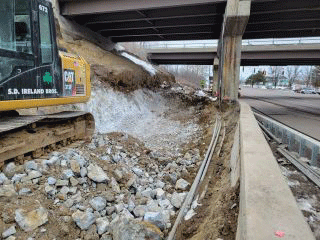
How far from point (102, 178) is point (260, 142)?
10.5 ft

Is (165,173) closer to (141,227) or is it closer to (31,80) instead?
(141,227)

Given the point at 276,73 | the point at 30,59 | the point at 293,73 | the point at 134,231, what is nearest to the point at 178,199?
the point at 134,231

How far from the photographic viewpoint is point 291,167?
235 inches

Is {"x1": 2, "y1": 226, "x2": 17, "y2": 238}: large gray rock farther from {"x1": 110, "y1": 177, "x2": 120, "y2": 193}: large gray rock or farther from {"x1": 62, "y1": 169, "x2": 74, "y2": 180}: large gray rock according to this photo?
{"x1": 110, "y1": 177, "x2": 120, "y2": 193}: large gray rock

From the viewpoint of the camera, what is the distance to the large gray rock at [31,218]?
4.38 m

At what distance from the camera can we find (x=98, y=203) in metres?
5.27

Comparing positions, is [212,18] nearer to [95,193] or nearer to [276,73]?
[95,193]

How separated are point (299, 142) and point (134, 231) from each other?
440cm

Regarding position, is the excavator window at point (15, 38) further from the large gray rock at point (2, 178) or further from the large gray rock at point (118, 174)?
the large gray rock at point (118, 174)

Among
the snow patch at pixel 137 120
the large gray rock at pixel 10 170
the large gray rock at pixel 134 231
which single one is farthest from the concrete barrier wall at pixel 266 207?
the snow patch at pixel 137 120

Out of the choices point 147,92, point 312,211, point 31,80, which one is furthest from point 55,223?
point 147,92

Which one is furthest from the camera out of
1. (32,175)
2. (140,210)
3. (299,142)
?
(299,142)

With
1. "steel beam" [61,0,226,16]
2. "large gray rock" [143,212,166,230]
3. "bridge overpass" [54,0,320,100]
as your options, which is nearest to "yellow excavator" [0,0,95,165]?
"large gray rock" [143,212,166,230]

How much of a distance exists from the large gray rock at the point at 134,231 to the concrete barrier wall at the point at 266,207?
1614 mm
